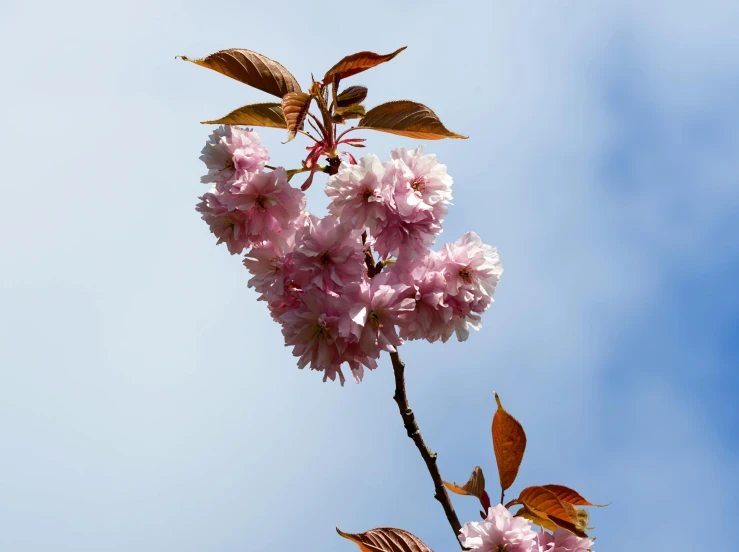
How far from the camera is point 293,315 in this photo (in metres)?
2.25

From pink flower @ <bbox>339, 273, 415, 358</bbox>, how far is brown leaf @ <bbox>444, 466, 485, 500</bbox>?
607 millimetres

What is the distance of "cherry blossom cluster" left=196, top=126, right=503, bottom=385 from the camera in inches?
88.5

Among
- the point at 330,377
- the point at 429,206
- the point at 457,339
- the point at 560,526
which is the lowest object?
the point at 560,526

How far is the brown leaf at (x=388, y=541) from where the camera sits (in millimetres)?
2338

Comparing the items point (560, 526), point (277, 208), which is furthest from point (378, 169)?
point (560, 526)

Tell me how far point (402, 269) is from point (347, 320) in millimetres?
270

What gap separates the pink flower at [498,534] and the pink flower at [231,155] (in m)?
1.34

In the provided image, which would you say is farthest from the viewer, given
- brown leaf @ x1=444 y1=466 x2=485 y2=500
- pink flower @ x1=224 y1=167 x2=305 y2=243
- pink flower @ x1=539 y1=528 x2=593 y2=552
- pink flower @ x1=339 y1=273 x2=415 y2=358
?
brown leaf @ x1=444 y1=466 x2=485 y2=500

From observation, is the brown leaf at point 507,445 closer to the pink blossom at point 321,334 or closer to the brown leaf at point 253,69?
the pink blossom at point 321,334

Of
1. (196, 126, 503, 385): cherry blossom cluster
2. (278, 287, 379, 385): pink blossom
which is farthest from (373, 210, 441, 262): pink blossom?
(278, 287, 379, 385): pink blossom

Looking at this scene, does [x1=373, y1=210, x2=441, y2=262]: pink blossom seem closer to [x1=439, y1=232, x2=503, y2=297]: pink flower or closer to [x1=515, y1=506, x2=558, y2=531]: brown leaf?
[x1=439, y1=232, x2=503, y2=297]: pink flower

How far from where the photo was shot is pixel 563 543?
8.05ft

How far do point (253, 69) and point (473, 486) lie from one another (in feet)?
5.26

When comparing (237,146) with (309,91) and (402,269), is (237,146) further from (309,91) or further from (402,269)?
(402,269)
